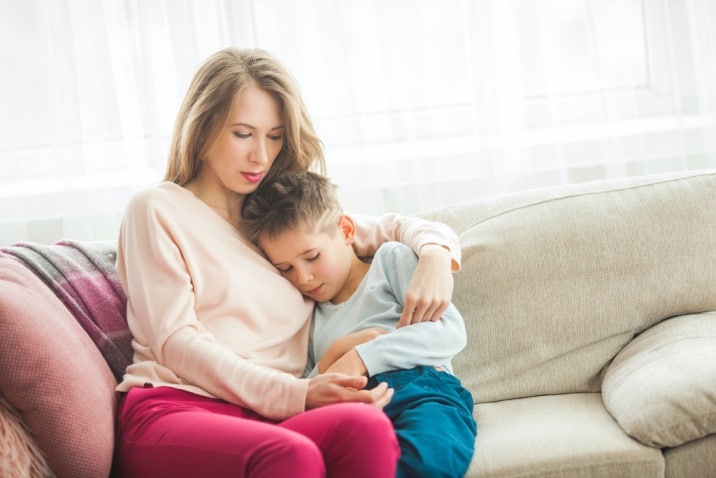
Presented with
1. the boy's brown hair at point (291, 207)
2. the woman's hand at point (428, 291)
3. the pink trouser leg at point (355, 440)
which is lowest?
the pink trouser leg at point (355, 440)

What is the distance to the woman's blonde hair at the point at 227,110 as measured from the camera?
1812 millimetres

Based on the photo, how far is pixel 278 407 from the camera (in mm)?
1557

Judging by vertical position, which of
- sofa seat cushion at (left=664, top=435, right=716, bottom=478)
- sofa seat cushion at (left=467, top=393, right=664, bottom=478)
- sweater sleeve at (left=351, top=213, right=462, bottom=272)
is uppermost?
sweater sleeve at (left=351, top=213, right=462, bottom=272)

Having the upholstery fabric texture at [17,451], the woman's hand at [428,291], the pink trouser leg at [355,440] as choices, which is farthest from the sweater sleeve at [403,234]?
the upholstery fabric texture at [17,451]

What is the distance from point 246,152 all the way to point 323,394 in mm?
592

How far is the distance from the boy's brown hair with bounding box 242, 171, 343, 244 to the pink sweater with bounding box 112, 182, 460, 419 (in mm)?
57

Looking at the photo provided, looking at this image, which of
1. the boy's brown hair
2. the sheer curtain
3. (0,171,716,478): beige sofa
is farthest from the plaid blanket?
the sheer curtain

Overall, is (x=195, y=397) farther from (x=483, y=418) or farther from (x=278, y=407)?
(x=483, y=418)

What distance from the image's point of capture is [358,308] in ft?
6.01

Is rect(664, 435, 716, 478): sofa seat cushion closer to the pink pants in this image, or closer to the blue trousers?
the blue trousers

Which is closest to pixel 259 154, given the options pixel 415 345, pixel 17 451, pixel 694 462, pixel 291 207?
pixel 291 207

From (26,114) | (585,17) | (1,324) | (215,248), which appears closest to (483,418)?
(215,248)

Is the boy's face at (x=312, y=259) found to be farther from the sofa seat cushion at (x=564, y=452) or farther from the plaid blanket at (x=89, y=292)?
the sofa seat cushion at (x=564, y=452)

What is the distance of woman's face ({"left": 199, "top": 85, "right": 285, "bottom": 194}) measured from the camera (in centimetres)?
181
